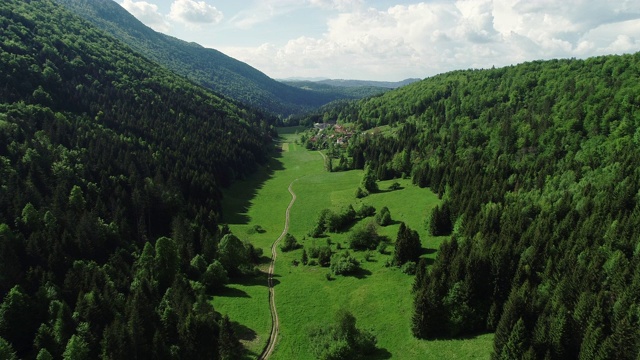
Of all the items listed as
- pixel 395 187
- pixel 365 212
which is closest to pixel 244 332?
pixel 365 212

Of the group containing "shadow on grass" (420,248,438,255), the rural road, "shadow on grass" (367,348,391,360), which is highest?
"shadow on grass" (420,248,438,255)

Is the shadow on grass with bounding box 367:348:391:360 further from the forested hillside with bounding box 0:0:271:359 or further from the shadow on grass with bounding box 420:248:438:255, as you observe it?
the shadow on grass with bounding box 420:248:438:255

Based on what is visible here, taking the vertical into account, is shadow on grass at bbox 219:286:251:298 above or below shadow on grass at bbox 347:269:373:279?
below

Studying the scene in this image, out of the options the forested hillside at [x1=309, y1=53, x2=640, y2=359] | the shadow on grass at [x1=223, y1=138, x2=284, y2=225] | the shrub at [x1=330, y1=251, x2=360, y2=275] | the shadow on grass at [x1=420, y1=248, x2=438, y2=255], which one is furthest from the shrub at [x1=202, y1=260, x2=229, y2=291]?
the shadow on grass at [x1=223, y1=138, x2=284, y2=225]

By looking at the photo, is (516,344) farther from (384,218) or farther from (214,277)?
(384,218)

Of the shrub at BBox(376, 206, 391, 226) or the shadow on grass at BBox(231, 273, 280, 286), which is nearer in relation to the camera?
the shadow on grass at BBox(231, 273, 280, 286)

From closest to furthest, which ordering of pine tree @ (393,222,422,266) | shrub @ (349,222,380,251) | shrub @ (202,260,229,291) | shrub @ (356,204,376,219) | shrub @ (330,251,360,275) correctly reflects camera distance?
shrub @ (202,260,229,291)
pine tree @ (393,222,422,266)
shrub @ (330,251,360,275)
shrub @ (349,222,380,251)
shrub @ (356,204,376,219)

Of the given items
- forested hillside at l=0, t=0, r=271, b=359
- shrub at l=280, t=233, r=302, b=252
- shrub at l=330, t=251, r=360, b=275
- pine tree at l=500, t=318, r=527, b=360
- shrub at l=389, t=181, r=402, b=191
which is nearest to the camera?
pine tree at l=500, t=318, r=527, b=360
